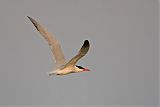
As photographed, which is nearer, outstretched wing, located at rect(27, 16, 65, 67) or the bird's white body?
the bird's white body

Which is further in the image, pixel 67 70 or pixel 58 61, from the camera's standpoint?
pixel 58 61

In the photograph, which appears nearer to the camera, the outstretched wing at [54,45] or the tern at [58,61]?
the tern at [58,61]

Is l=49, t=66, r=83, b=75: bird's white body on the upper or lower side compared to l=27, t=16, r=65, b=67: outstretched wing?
lower

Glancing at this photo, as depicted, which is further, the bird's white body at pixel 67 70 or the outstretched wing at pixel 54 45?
the outstretched wing at pixel 54 45

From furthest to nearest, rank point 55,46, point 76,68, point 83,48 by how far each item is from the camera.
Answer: point 55,46 → point 76,68 → point 83,48

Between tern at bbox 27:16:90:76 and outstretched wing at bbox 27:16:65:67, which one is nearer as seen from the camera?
tern at bbox 27:16:90:76

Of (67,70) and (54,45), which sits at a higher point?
(54,45)

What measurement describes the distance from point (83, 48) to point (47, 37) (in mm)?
365

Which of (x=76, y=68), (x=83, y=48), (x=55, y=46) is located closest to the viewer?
(x=83, y=48)

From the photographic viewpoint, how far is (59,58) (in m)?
1.93

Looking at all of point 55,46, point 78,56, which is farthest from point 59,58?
point 78,56

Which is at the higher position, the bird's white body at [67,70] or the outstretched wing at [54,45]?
the outstretched wing at [54,45]

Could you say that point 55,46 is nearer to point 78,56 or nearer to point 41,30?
Result: point 41,30

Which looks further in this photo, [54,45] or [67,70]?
[54,45]
